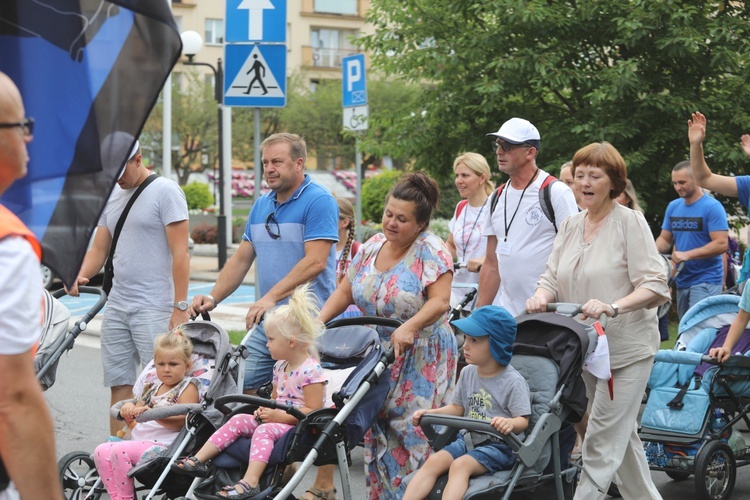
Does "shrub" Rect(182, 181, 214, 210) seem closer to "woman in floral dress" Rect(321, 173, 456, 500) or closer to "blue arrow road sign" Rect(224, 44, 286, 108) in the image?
"blue arrow road sign" Rect(224, 44, 286, 108)

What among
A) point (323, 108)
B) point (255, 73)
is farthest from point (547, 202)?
point (323, 108)

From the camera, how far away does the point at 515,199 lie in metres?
6.51

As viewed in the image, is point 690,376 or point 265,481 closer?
point 265,481

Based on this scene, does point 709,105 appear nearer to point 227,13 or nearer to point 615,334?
point 227,13

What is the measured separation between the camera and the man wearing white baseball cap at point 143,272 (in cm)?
646

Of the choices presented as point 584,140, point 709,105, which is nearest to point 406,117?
point 584,140

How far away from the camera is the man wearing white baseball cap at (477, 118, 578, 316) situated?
6352mm

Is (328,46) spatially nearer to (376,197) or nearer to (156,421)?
(376,197)

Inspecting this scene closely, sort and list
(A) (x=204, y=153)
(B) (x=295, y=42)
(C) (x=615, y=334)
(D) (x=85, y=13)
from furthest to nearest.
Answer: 1. (B) (x=295, y=42)
2. (A) (x=204, y=153)
3. (C) (x=615, y=334)
4. (D) (x=85, y=13)

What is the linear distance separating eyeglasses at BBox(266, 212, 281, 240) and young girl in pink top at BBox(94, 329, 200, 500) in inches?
36.9

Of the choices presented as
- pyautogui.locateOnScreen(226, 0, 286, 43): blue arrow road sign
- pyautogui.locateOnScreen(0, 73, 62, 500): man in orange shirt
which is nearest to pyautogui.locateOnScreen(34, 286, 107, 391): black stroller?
pyautogui.locateOnScreen(226, 0, 286, 43): blue arrow road sign

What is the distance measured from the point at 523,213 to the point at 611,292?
1190mm

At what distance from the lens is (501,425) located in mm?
4547

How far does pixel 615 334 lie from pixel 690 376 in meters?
1.28
